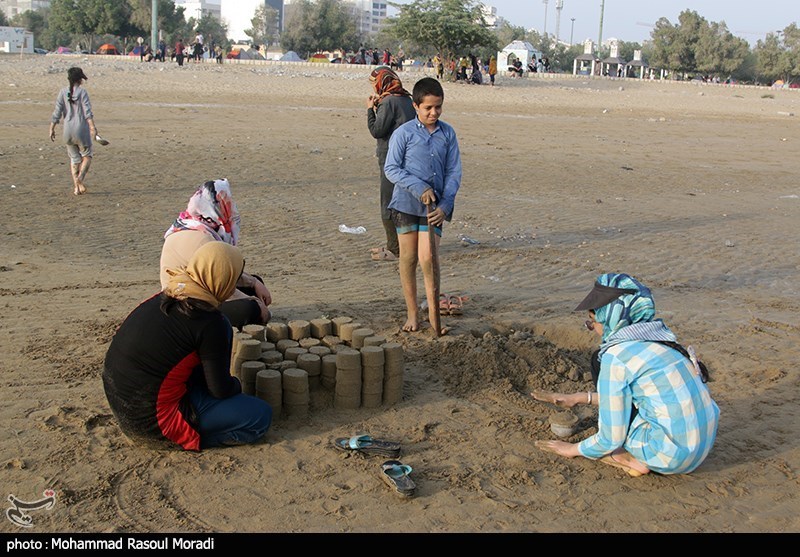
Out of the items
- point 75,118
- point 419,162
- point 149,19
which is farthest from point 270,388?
point 149,19

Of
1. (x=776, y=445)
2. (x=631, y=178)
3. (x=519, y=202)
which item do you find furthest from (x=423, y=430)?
(x=631, y=178)

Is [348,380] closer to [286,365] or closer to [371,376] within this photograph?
[371,376]

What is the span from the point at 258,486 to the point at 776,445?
Result: 9.89ft

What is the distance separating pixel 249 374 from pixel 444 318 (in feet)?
7.37

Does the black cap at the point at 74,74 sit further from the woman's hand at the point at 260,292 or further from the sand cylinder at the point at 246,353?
the sand cylinder at the point at 246,353

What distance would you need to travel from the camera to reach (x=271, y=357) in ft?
16.8

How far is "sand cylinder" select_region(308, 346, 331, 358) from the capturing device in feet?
17.1

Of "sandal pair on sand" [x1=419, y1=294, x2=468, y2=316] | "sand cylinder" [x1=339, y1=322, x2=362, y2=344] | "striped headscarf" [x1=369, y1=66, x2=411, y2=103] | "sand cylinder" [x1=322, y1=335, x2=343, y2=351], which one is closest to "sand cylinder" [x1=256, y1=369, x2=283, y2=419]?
"sand cylinder" [x1=322, y1=335, x2=343, y2=351]

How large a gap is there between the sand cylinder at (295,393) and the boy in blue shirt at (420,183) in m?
1.54

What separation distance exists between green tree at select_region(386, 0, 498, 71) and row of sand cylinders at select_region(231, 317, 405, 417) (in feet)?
119

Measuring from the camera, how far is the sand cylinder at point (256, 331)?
535 cm

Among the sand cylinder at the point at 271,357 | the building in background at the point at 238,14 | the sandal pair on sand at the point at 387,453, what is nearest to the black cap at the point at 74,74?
the sand cylinder at the point at 271,357

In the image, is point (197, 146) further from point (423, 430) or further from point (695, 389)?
point (695, 389)

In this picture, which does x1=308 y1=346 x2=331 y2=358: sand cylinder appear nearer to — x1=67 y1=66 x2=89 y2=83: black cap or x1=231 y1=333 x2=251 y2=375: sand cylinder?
x1=231 y1=333 x2=251 y2=375: sand cylinder
